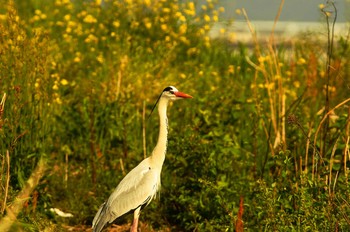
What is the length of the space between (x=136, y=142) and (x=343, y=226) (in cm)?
319

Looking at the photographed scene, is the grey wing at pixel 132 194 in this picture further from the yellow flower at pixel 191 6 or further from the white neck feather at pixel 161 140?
the yellow flower at pixel 191 6

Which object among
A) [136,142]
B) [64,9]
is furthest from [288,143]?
[64,9]

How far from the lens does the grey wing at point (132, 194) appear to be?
23.2ft

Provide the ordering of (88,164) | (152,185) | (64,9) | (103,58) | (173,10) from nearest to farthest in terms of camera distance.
A: (152,185)
(88,164)
(103,58)
(173,10)
(64,9)

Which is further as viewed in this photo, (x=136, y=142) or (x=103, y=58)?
(x=103, y=58)

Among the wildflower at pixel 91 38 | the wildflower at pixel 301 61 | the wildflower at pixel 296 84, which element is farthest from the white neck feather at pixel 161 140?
the wildflower at pixel 91 38

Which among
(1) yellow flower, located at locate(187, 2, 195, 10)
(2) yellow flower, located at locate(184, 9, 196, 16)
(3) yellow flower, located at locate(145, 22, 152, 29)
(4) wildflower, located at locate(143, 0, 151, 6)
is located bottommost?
(3) yellow flower, located at locate(145, 22, 152, 29)

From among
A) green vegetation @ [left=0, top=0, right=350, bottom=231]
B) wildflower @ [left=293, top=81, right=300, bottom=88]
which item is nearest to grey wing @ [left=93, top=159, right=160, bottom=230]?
green vegetation @ [left=0, top=0, right=350, bottom=231]

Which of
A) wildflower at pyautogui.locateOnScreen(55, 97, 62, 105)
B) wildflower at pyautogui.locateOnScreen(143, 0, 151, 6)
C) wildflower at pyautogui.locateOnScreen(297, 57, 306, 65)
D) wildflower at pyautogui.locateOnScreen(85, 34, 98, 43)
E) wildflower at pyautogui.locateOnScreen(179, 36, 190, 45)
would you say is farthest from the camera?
wildflower at pyautogui.locateOnScreen(143, 0, 151, 6)

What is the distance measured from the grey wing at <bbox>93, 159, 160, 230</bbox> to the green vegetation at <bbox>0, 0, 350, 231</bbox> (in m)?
0.41

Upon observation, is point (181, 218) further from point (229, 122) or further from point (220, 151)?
point (229, 122)

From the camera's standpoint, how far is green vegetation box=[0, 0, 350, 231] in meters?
6.93

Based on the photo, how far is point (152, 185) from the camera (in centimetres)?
708

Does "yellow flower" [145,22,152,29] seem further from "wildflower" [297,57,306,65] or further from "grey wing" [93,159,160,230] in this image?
"grey wing" [93,159,160,230]
